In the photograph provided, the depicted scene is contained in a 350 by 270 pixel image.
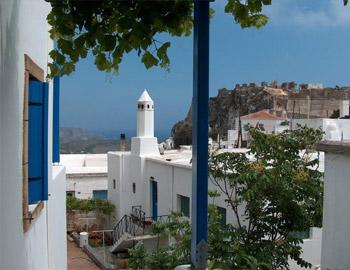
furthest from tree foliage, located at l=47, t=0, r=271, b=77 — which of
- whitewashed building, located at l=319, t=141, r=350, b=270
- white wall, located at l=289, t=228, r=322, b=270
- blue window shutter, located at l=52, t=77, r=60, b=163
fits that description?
white wall, located at l=289, t=228, r=322, b=270

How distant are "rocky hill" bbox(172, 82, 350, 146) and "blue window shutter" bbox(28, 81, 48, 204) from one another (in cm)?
2782

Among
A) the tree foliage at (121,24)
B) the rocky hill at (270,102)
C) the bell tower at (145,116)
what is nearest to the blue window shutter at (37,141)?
the tree foliage at (121,24)

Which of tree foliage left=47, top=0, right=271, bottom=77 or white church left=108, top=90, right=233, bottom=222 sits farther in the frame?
white church left=108, top=90, right=233, bottom=222

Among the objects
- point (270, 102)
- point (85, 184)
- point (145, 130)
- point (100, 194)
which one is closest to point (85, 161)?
point (100, 194)

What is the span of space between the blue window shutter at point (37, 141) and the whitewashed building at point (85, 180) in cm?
1511

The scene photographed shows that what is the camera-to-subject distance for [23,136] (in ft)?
9.82

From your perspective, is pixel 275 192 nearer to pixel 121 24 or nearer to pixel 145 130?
pixel 121 24

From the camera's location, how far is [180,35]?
94.1 inches

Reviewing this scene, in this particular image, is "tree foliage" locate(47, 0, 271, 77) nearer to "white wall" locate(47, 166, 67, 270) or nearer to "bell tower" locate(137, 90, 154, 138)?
"white wall" locate(47, 166, 67, 270)

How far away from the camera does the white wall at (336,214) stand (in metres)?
4.02

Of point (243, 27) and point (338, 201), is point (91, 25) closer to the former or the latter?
point (243, 27)

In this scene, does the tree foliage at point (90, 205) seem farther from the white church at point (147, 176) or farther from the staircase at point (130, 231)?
the staircase at point (130, 231)

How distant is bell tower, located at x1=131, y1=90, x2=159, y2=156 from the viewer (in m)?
17.1

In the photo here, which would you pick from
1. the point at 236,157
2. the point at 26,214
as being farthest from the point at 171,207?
the point at 26,214
